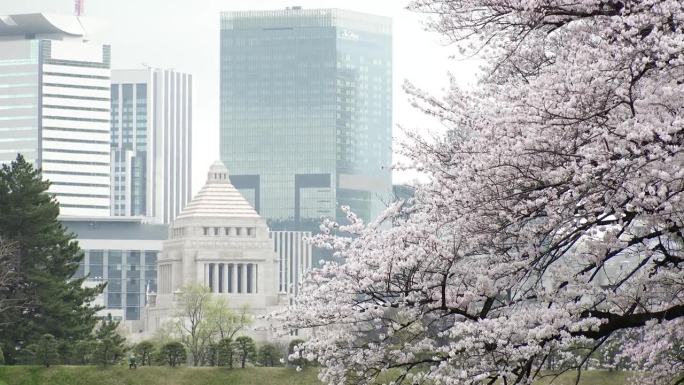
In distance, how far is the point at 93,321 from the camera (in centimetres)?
7500

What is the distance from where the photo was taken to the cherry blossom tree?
82.2 ft

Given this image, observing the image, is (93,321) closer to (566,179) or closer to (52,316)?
(52,316)

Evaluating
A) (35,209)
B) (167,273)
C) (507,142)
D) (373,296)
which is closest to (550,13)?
(507,142)

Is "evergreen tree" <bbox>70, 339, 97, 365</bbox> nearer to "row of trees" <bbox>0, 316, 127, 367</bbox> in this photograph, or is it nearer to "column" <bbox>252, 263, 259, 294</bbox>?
"row of trees" <bbox>0, 316, 127, 367</bbox>

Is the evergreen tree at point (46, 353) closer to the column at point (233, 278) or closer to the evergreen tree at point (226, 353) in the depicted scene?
the evergreen tree at point (226, 353)

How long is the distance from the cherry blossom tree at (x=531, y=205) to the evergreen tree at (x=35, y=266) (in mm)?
41455

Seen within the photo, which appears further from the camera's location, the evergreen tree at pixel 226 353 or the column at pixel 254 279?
the column at pixel 254 279

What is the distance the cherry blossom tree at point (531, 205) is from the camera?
25.1 metres

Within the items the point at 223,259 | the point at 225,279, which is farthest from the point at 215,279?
the point at 223,259

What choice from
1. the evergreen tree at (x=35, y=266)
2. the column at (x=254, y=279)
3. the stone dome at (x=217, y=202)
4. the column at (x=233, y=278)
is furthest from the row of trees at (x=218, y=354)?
the stone dome at (x=217, y=202)

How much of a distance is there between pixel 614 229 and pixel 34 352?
40556mm

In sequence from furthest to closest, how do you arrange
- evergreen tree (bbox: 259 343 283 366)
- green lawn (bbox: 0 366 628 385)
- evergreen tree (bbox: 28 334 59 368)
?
1. evergreen tree (bbox: 259 343 283 366)
2. evergreen tree (bbox: 28 334 59 368)
3. green lawn (bbox: 0 366 628 385)

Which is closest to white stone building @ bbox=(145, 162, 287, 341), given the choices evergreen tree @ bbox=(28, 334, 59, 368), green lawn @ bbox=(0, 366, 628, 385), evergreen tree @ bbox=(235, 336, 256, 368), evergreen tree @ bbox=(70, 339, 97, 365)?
evergreen tree @ bbox=(70, 339, 97, 365)

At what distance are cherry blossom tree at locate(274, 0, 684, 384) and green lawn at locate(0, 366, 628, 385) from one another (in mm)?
26178
